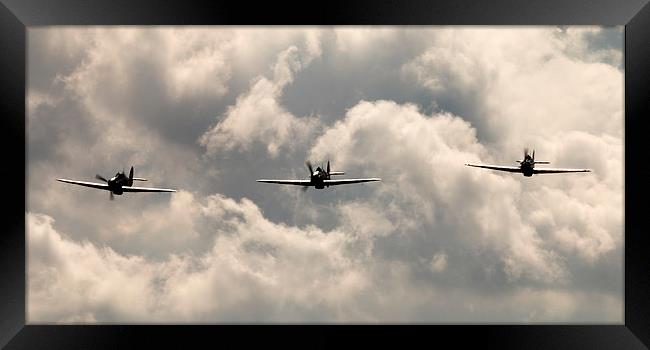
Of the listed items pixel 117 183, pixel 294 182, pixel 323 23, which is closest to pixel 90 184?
pixel 117 183

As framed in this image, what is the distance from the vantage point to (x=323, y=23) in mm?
13195

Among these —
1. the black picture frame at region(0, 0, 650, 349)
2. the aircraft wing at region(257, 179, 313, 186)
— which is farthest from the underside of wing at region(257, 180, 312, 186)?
the black picture frame at region(0, 0, 650, 349)

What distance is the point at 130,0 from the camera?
12492mm

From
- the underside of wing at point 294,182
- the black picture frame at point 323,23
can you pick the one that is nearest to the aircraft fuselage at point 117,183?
the underside of wing at point 294,182

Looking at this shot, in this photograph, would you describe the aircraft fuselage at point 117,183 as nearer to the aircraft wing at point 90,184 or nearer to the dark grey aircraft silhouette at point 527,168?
the aircraft wing at point 90,184

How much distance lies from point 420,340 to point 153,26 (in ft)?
28.7

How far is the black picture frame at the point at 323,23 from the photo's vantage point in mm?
12805

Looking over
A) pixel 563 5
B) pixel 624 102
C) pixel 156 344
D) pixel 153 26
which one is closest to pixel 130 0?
pixel 153 26

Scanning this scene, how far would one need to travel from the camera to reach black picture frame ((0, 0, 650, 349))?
1280 cm

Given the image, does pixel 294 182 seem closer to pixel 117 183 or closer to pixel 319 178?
pixel 319 178

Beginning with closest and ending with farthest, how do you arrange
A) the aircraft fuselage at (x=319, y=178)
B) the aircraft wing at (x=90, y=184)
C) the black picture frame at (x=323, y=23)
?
the black picture frame at (x=323, y=23) → the aircraft wing at (x=90, y=184) → the aircraft fuselage at (x=319, y=178)

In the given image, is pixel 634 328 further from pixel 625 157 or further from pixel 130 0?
pixel 130 0

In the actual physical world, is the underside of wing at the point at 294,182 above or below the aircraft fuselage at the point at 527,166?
below

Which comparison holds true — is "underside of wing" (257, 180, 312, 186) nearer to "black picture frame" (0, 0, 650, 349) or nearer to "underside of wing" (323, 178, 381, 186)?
"underside of wing" (323, 178, 381, 186)
